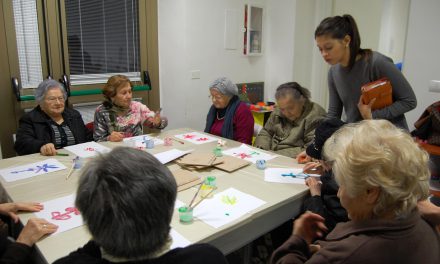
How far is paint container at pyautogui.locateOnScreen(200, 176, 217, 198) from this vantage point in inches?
63.6

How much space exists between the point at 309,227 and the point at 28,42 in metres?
2.83

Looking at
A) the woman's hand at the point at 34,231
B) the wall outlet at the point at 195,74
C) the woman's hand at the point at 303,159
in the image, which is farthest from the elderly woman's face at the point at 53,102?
the woman's hand at the point at 303,159

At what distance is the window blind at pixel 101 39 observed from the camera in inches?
126

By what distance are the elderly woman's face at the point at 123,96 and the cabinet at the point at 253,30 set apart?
205cm

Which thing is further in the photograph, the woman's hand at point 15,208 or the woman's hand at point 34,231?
the woman's hand at point 15,208

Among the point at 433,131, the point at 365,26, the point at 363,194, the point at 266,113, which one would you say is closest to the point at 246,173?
the point at 363,194

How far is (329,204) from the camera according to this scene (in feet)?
4.94

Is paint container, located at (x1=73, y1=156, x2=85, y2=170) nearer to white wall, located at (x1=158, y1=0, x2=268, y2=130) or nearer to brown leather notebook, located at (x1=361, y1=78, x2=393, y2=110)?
brown leather notebook, located at (x1=361, y1=78, x2=393, y2=110)

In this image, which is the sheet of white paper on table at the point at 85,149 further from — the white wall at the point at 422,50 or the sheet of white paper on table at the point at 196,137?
the white wall at the point at 422,50

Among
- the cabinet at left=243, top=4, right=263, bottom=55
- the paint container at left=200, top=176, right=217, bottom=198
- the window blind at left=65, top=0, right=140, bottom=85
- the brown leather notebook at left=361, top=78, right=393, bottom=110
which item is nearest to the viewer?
the paint container at left=200, top=176, right=217, bottom=198

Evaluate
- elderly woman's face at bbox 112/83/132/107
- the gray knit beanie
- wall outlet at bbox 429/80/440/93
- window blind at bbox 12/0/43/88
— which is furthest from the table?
wall outlet at bbox 429/80/440/93

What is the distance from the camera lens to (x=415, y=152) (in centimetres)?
90

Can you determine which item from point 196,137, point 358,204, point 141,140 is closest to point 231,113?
point 196,137

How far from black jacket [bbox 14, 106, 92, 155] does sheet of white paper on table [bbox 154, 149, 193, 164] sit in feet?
2.71
